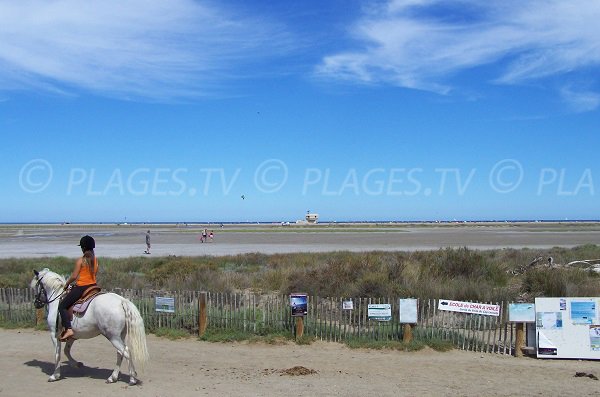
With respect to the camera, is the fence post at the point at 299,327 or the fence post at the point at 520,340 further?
the fence post at the point at 299,327

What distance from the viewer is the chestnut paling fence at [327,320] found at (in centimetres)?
1305

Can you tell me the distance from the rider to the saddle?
Result: 51 mm

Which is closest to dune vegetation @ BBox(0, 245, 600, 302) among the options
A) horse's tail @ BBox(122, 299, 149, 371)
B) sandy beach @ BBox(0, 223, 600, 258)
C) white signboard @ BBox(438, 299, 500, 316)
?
white signboard @ BBox(438, 299, 500, 316)

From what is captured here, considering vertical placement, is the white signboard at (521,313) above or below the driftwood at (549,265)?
below

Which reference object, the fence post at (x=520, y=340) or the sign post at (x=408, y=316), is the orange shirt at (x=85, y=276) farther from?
the fence post at (x=520, y=340)

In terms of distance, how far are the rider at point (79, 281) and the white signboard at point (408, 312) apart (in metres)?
6.64

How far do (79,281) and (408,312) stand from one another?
696cm

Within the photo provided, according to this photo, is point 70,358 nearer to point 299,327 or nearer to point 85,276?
point 85,276

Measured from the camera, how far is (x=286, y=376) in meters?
10.4

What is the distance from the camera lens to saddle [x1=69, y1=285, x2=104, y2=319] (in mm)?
9672

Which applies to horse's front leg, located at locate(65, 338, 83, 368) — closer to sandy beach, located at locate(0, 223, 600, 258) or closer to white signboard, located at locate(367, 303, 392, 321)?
white signboard, located at locate(367, 303, 392, 321)

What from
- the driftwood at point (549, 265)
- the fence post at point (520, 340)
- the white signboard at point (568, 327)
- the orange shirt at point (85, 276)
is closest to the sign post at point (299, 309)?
the fence post at point (520, 340)

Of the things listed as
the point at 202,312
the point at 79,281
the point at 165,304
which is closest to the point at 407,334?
the point at 202,312

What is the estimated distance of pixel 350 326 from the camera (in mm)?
13695
